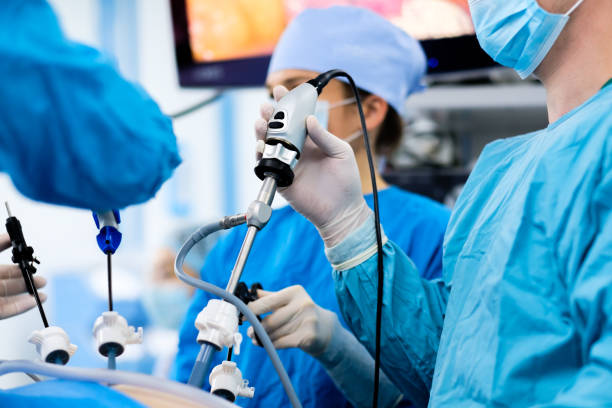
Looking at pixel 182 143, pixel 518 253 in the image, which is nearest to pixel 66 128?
pixel 518 253

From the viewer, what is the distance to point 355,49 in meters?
1.30

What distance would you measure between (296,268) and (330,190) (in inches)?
12.3

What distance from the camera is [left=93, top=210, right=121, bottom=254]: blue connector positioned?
672 mm

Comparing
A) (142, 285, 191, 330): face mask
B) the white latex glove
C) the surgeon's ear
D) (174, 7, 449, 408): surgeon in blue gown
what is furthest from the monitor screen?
(142, 285, 191, 330): face mask

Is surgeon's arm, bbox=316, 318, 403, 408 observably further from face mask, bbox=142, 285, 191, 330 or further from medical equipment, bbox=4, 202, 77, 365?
face mask, bbox=142, 285, 191, 330

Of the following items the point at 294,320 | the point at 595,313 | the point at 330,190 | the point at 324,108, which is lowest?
the point at 595,313

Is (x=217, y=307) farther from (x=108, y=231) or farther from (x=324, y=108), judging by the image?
(x=324, y=108)

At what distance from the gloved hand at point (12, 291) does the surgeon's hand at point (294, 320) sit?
30 centimetres

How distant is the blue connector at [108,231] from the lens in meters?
0.67

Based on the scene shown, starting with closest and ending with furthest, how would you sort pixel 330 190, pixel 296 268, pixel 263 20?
pixel 330 190
pixel 296 268
pixel 263 20

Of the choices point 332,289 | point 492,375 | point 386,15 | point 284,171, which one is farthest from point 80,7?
point 492,375

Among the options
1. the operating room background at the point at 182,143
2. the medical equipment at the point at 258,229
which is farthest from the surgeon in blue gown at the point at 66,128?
the operating room background at the point at 182,143

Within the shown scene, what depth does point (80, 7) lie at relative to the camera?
3.28 m

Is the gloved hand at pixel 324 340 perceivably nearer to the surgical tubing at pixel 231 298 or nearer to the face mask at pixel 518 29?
the surgical tubing at pixel 231 298
